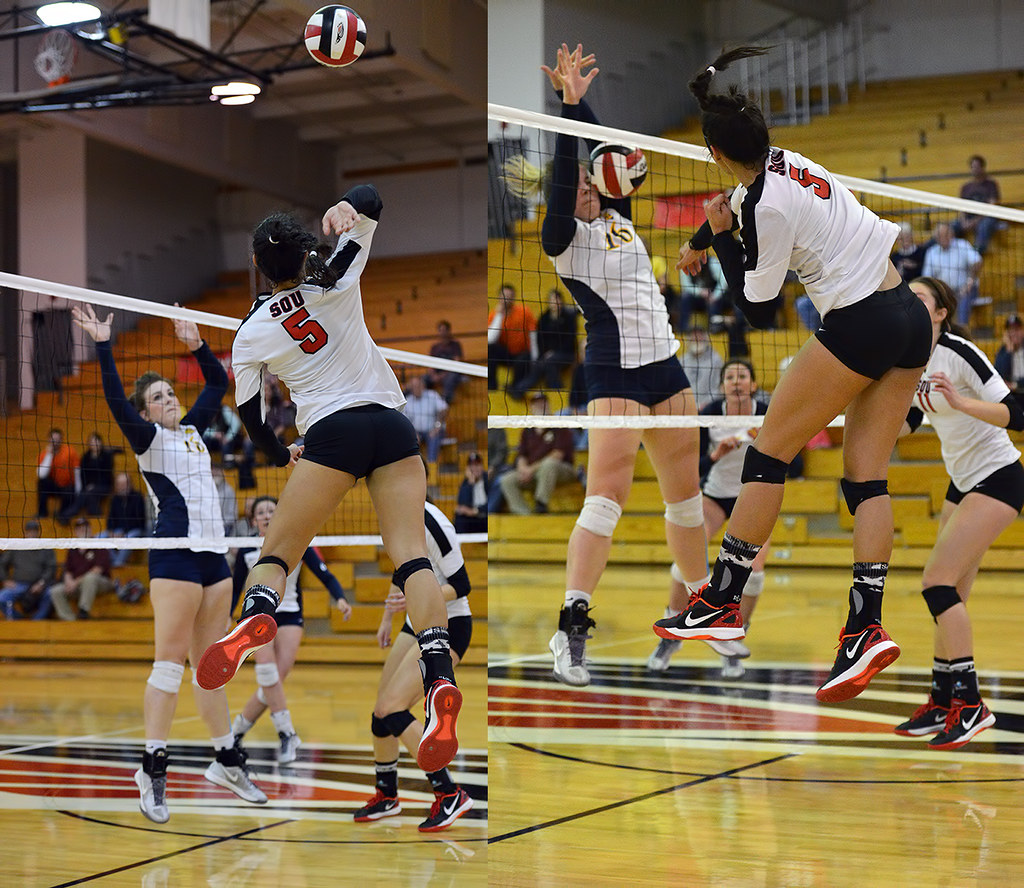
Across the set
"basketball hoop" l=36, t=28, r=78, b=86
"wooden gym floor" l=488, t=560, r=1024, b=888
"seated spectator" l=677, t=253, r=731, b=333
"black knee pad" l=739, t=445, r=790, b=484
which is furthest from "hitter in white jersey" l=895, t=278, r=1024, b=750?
"basketball hoop" l=36, t=28, r=78, b=86

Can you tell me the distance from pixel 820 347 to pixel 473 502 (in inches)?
189

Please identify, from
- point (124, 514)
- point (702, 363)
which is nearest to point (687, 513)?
point (702, 363)

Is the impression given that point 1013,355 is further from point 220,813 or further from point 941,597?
point 220,813

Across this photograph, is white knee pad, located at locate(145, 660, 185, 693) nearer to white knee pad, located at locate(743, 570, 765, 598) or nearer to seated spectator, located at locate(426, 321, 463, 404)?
white knee pad, located at locate(743, 570, 765, 598)

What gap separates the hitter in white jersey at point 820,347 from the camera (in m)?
3.39

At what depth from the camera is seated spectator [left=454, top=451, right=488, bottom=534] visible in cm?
765

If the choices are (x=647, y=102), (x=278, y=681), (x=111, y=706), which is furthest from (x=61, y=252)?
(x=278, y=681)

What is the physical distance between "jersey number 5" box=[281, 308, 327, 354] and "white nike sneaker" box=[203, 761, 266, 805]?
106 inches

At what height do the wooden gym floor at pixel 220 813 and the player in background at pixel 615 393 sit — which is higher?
the player in background at pixel 615 393

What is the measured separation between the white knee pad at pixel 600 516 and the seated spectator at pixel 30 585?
869 cm

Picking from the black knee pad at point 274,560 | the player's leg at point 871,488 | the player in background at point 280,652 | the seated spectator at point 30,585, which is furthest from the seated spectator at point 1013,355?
the seated spectator at point 30,585

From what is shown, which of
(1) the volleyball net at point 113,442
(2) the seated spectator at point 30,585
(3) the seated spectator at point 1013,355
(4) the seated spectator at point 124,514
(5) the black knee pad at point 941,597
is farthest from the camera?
(2) the seated spectator at point 30,585

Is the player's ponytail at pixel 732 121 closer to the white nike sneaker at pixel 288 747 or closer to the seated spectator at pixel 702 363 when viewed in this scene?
the white nike sneaker at pixel 288 747

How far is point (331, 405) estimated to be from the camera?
3707 millimetres
